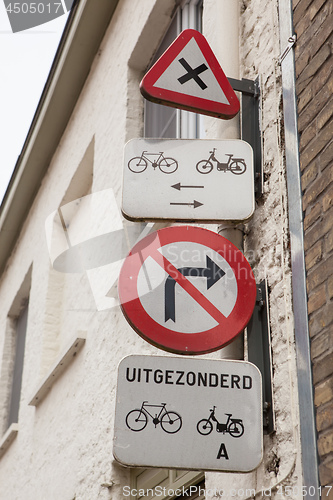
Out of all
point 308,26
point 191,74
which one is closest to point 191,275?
point 191,74

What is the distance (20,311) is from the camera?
938 centimetres

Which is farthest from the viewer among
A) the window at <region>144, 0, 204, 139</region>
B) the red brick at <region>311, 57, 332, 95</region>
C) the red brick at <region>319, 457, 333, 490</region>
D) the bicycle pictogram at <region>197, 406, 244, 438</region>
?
the window at <region>144, 0, 204, 139</region>

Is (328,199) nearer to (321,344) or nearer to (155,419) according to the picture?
(321,344)

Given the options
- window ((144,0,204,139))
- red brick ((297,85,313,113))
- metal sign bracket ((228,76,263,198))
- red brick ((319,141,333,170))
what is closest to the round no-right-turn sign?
red brick ((319,141,333,170))

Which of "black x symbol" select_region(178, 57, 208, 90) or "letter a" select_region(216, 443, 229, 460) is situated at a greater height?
"black x symbol" select_region(178, 57, 208, 90)

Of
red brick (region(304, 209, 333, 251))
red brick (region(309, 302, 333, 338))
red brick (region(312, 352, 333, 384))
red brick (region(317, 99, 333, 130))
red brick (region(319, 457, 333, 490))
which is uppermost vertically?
red brick (region(317, 99, 333, 130))

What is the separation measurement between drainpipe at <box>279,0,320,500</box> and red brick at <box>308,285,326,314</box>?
0.03m

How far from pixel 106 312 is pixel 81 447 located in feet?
3.33

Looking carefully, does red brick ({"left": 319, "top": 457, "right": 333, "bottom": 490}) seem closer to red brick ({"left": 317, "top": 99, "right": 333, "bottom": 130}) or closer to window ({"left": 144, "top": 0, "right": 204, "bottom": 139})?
red brick ({"left": 317, "top": 99, "right": 333, "bottom": 130})

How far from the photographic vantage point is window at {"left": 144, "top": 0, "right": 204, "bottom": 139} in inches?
197

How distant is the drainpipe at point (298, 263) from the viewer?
2689mm

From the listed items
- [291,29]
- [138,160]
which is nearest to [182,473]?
[138,160]

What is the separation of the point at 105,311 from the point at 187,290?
2528mm

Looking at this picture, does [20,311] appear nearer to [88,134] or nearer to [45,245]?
[45,245]
